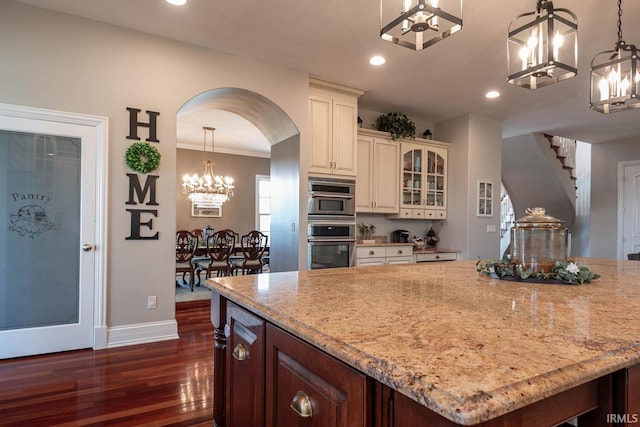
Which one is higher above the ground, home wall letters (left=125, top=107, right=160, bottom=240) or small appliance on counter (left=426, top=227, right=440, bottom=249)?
home wall letters (left=125, top=107, right=160, bottom=240)

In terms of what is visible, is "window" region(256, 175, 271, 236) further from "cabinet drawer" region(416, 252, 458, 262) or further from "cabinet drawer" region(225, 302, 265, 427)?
"cabinet drawer" region(225, 302, 265, 427)

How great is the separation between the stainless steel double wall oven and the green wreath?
163 centimetres

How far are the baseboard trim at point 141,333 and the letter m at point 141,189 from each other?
43.9 inches

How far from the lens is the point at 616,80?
2.08 m

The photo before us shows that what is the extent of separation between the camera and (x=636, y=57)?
1.97 metres

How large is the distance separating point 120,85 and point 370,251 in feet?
10.5

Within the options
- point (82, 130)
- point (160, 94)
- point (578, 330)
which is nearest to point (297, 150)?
point (160, 94)

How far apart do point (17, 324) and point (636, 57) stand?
4.61 m

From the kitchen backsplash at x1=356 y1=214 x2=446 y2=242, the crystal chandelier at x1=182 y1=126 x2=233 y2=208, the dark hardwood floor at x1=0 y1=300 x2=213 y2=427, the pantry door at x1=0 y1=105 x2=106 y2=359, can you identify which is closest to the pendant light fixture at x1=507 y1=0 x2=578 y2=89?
the dark hardwood floor at x1=0 y1=300 x2=213 y2=427

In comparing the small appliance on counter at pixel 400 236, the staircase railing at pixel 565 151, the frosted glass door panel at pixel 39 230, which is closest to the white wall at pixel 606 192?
the staircase railing at pixel 565 151

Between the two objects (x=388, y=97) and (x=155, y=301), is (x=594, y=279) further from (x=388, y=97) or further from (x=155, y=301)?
(x=388, y=97)

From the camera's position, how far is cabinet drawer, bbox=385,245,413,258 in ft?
15.4

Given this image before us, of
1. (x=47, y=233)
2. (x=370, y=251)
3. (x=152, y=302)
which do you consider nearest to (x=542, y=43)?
(x=370, y=251)

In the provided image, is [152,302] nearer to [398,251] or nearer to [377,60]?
[398,251]
